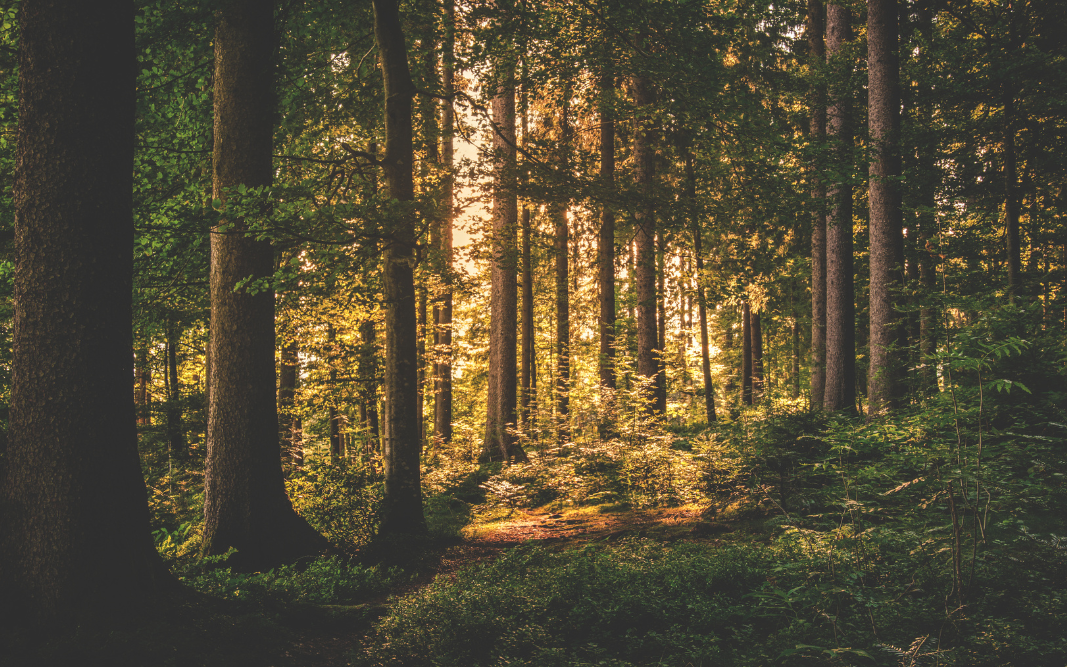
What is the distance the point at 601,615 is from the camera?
479 cm

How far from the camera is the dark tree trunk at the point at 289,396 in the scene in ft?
43.7

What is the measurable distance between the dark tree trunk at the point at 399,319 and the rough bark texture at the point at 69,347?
455cm

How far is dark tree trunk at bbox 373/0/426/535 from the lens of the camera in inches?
337

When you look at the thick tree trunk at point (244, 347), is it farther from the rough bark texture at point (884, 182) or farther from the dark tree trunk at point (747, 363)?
the dark tree trunk at point (747, 363)

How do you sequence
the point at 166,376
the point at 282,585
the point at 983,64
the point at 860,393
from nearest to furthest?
the point at 282,585 < the point at 983,64 < the point at 166,376 < the point at 860,393

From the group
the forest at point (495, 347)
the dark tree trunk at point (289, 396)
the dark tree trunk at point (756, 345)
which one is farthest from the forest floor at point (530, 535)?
the dark tree trunk at point (756, 345)

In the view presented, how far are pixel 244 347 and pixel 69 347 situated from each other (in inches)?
122

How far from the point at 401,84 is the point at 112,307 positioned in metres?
6.04

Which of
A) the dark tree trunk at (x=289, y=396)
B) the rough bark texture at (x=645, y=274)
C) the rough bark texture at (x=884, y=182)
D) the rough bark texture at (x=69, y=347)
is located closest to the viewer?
the rough bark texture at (x=69, y=347)

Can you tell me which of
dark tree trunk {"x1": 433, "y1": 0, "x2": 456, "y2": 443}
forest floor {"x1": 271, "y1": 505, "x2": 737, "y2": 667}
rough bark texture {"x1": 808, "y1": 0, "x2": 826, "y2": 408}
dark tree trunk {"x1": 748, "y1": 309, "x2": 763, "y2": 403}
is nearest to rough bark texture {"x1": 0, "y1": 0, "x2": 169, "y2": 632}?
forest floor {"x1": 271, "y1": 505, "x2": 737, "y2": 667}

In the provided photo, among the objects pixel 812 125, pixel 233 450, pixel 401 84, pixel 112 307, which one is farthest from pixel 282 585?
pixel 812 125

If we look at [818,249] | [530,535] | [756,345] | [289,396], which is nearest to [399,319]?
[530,535]

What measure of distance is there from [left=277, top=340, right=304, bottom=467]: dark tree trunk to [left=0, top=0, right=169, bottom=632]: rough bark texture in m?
8.86

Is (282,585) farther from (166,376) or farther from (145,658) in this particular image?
(166,376)
